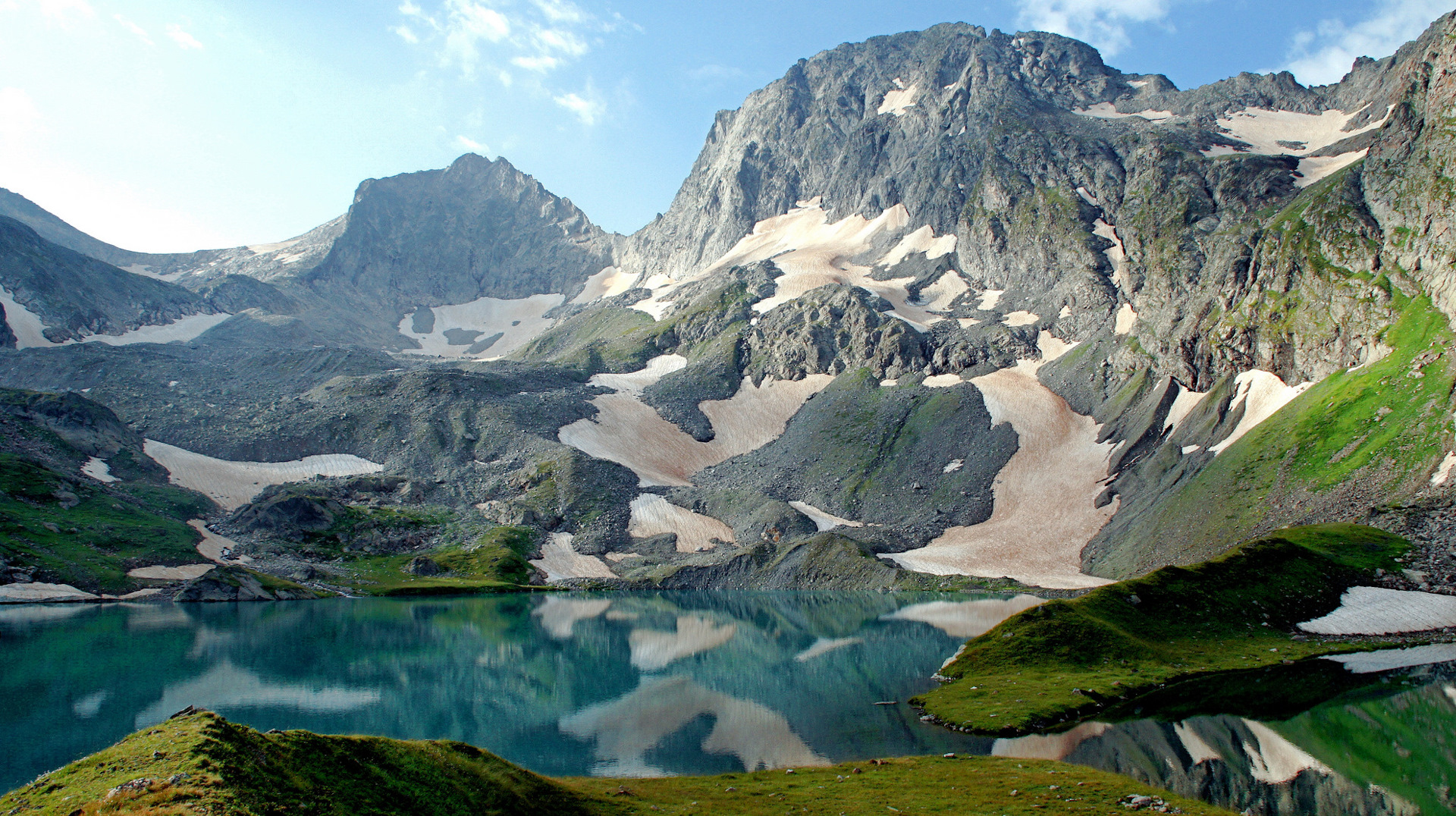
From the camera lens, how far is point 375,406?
512ft

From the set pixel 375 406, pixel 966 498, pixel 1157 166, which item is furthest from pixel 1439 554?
pixel 375 406

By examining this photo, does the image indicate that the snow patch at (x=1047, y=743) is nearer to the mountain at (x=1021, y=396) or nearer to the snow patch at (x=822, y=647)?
the snow patch at (x=822, y=647)

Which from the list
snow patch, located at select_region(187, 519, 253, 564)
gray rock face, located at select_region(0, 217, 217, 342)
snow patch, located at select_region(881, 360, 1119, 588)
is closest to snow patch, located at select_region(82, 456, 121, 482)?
snow patch, located at select_region(187, 519, 253, 564)

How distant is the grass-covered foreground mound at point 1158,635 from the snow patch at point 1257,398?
43976 millimetres

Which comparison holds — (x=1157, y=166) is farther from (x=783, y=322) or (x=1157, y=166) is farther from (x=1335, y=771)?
(x=1335, y=771)

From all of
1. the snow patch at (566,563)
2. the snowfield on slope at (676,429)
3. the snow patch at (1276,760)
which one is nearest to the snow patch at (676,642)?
the snow patch at (1276,760)

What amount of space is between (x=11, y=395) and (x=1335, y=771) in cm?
16751

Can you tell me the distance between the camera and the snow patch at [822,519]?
13025cm

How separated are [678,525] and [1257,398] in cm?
9189

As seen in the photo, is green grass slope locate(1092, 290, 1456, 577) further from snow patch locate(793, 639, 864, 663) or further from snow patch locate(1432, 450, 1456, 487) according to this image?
snow patch locate(793, 639, 864, 663)

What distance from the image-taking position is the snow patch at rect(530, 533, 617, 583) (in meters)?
120

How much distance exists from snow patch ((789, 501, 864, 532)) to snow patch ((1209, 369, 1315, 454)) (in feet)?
183

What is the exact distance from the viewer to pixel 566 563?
12300cm

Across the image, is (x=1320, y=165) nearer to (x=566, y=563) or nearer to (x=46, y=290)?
(x=566, y=563)
